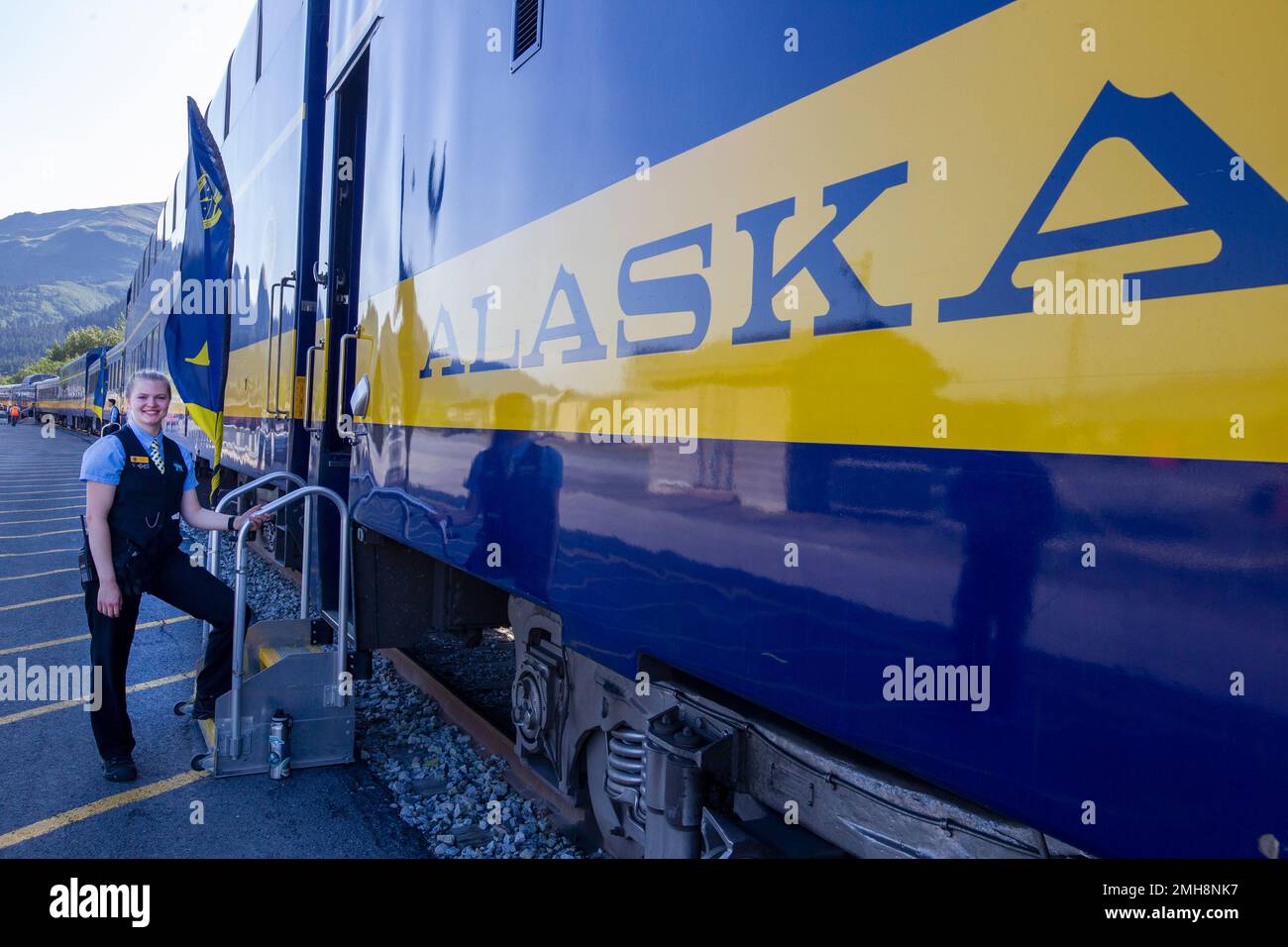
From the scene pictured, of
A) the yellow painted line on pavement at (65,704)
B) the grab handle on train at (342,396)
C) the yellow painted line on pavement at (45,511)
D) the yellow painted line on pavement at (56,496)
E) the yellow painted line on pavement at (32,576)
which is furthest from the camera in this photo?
the yellow painted line on pavement at (56,496)

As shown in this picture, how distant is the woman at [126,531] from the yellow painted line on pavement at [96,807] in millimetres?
140

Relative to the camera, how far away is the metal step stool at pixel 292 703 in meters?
4.02

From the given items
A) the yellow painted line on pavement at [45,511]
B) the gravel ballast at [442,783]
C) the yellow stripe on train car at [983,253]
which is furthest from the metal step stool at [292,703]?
the yellow painted line on pavement at [45,511]

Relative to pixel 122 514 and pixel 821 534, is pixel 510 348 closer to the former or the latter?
pixel 821 534

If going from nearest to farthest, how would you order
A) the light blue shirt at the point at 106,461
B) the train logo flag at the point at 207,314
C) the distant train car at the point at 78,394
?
the light blue shirt at the point at 106,461, the train logo flag at the point at 207,314, the distant train car at the point at 78,394

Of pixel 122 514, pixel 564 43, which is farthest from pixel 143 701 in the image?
pixel 564 43

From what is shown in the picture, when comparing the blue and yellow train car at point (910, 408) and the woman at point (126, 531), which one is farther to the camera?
the woman at point (126, 531)

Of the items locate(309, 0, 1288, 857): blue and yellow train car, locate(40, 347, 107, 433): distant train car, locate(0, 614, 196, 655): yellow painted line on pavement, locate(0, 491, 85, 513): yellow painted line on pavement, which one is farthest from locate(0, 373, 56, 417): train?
locate(309, 0, 1288, 857): blue and yellow train car

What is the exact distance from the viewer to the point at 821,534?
4.95 ft

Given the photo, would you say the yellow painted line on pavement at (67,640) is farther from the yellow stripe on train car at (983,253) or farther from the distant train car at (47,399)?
the distant train car at (47,399)

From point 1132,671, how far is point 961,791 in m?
0.34

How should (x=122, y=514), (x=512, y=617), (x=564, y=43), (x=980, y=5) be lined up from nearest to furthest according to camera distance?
(x=980, y=5)
(x=564, y=43)
(x=512, y=617)
(x=122, y=514)

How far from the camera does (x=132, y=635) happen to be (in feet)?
13.7
